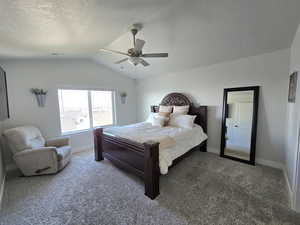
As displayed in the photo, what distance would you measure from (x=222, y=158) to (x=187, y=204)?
194cm

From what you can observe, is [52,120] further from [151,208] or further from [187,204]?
[187,204]

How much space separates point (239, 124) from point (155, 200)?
102 inches

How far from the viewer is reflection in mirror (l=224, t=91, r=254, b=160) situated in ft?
10.0

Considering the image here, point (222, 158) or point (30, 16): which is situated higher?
point (30, 16)

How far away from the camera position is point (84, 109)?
432cm

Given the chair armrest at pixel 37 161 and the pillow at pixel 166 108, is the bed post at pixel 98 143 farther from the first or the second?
the pillow at pixel 166 108

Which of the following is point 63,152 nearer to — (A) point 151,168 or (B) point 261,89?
(A) point 151,168

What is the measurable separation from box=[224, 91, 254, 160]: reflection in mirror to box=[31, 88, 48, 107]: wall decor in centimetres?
461

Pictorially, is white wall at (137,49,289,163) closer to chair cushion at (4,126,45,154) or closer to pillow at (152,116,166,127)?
pillow at (152,116,166,127)

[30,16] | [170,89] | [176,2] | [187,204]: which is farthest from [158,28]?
[187,204]

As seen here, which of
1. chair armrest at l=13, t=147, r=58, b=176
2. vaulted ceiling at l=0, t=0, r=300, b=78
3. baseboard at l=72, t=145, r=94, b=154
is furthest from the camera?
baseboard at l=72, t=145, r=94, b=154

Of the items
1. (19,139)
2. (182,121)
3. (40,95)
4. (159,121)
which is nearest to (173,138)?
(182,121)

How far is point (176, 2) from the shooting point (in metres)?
1.86

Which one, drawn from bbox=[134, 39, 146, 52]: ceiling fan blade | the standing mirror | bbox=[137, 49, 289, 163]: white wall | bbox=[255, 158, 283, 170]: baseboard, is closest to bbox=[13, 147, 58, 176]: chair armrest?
bbox=[134, 39, 146, 52]: ceiling fan blade
